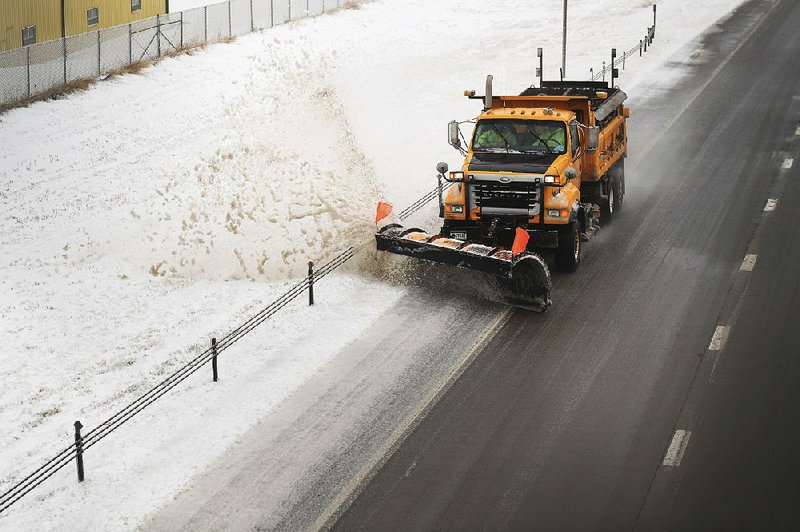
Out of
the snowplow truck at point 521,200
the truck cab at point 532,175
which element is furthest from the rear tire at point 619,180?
Result: the snowplow truck at point 521,200

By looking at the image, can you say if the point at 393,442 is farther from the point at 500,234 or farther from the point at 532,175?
the point at 532,175

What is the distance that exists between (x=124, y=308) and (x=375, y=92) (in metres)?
21.1

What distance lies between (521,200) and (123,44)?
933 inches

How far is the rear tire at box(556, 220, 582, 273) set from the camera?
22.1 metres

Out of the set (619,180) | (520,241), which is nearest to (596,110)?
(619,180)

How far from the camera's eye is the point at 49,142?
33.3 metres

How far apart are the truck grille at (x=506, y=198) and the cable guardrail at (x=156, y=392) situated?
2.98 m

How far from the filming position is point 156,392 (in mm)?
17906

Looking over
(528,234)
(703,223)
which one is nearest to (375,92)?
(703,223)

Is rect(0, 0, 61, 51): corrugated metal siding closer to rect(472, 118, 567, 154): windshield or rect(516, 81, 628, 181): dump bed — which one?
rect(516, 81, 628, 181): dump bed

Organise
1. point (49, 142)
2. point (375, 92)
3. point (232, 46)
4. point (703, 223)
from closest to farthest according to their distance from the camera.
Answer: point (703, 223) < point (49, 142) < point (375, 92) < point (232, 46)

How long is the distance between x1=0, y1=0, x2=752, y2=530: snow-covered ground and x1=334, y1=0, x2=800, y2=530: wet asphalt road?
3.01m

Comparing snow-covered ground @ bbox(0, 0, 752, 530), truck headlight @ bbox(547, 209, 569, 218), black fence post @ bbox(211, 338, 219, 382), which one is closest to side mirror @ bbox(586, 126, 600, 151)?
truck headlight @ bbox(547, 209, 569, 218)

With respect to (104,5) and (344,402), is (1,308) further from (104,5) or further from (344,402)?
(104,5)
